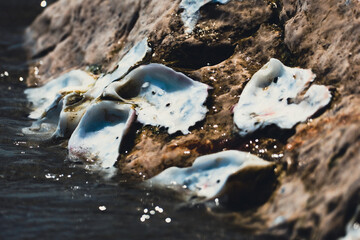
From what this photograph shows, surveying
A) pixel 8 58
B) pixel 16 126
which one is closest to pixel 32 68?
pixel 8 58

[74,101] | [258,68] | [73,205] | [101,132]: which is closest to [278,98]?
[258,68]

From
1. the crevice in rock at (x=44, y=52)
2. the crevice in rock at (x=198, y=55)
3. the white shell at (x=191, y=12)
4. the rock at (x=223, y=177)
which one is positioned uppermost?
the crevice in rock at (x=44, y=52)

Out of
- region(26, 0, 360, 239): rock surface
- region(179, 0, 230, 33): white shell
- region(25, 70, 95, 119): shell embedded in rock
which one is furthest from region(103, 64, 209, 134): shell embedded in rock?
region(25, 70, 95, 119): shell embedded in rock

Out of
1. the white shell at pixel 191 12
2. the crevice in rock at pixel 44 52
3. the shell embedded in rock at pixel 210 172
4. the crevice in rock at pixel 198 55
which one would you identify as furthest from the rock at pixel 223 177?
the crevice in rock at pixel 44 52

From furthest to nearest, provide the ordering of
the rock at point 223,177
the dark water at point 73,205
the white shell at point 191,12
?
the white shell at point 191,12, the rock at point 223,177, the dark water at point 73,205

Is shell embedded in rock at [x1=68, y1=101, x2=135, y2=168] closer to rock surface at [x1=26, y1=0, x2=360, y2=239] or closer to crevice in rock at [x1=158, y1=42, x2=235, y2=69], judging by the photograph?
rock surface at [x1=26, y1=0, x2=360, y2=239]

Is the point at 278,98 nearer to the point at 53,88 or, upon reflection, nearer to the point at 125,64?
the point at 125,64

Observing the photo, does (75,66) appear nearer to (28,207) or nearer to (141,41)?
(141,41)

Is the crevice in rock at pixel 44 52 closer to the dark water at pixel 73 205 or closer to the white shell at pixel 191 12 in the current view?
the dark water at pixel 73 205
